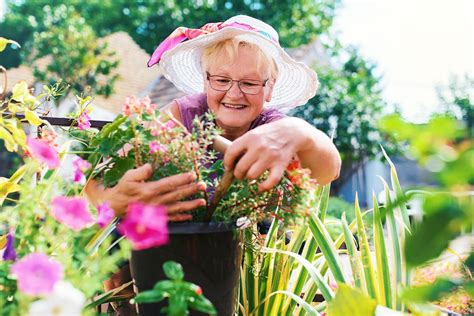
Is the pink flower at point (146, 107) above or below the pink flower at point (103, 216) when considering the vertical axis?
above

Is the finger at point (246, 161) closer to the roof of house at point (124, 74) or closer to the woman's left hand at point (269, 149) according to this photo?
the woman's left hand at point (269, 149)

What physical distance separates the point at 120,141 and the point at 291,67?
0.89 metres

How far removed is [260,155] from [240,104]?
69 centimetres

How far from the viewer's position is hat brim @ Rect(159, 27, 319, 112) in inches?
67.8

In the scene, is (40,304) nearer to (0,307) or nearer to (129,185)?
(0,307)

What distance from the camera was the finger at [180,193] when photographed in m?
1.15

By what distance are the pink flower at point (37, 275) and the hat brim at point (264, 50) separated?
1.01 metres

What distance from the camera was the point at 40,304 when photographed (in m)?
0.82

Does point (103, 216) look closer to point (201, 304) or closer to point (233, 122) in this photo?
point (201, 304)

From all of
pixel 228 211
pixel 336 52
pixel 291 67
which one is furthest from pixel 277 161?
pixel 336 52

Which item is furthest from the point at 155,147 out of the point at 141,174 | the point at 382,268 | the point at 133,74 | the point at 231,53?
Result: the point at 133,74

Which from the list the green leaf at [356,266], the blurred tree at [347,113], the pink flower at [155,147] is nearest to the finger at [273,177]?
the pink flower at [155,147]

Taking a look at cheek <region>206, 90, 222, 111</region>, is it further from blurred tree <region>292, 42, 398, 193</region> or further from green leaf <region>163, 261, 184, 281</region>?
blurred tree <region>292, 42, 398, 193</region>

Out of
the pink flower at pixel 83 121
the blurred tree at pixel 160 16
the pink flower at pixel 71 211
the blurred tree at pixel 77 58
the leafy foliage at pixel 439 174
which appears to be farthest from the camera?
the blurred tree at pixel 160 16
